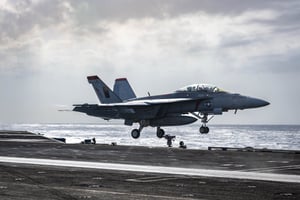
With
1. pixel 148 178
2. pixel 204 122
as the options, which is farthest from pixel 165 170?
pixel 204 122

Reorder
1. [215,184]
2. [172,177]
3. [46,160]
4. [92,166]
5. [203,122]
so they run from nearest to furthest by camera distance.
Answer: [215,184], [172,177], [92,166], [46,160], [203,122]

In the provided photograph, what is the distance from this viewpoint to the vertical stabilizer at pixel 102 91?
199 ft

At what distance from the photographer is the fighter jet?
48188mm

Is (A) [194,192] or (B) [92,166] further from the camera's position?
(B) [92,166]

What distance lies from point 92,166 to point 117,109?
30047 mm

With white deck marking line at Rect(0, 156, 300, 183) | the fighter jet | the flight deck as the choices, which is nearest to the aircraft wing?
the fighter jet

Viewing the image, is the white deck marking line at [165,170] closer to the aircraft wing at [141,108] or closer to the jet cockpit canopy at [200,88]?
the aircraft wing at [141,108]

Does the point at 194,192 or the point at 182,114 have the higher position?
the point at 182,114

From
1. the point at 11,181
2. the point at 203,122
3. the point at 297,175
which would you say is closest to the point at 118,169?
the point at 11,181

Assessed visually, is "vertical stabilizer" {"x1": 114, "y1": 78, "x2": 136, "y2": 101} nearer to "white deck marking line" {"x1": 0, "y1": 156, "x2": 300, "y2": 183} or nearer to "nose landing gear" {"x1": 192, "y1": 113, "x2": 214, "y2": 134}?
"nose landing gear" {"x1": 192, "y1": 113, "x2": 214, "y2": 134}

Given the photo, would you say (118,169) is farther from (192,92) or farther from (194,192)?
(192,92)

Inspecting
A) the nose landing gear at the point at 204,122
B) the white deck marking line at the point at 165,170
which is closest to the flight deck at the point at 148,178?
the white deck marking line at the point at 165,170

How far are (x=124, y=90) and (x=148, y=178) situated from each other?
45.4m

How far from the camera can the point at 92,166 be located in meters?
23.4
